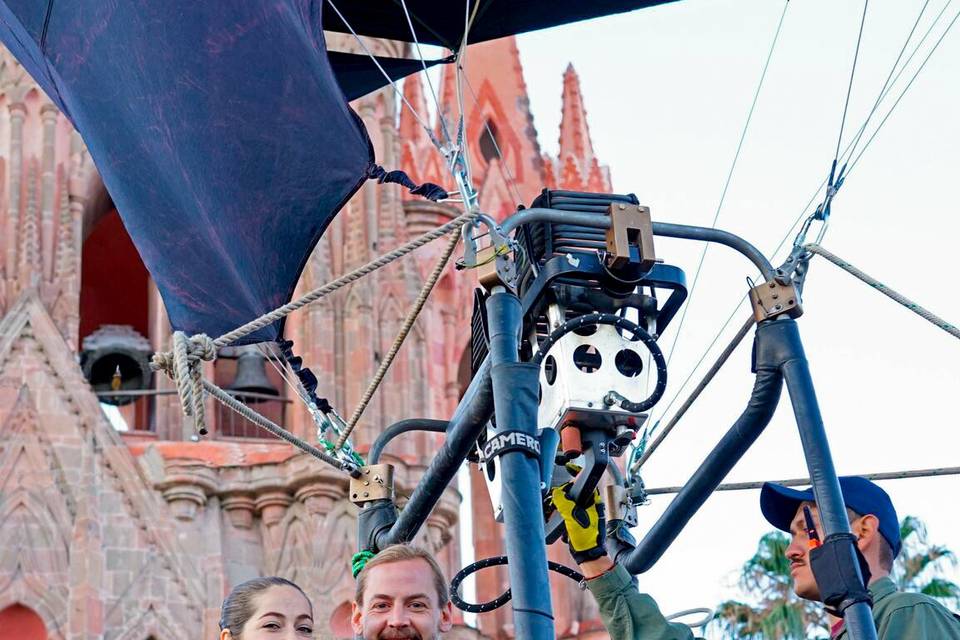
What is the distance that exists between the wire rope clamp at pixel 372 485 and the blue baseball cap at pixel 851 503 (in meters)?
2.35

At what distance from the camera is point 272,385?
1005 inches

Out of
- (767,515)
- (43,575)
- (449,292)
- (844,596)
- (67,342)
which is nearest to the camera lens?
(844,596)

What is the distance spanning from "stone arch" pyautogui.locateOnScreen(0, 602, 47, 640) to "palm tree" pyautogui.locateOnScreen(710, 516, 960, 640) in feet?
37.6

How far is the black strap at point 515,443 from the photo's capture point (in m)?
6.80

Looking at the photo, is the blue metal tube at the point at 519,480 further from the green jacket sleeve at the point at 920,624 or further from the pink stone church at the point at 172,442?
the pink stone church at the point at 172,442

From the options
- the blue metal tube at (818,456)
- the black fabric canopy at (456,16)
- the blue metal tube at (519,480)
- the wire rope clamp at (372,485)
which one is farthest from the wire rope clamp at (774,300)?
the black fabric canopy at (456,16)

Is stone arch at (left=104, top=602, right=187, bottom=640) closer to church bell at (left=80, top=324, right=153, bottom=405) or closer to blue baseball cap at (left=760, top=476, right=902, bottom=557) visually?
A: church bell at (left=80, top=324, right=153, bottom=405)

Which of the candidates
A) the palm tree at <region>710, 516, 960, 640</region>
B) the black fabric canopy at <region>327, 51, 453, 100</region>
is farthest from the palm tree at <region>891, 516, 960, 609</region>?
the black fabric canopy at <region>327, 51, 453, 100</region>

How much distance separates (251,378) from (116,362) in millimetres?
1993

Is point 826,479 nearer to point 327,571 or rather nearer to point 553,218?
point 553,218

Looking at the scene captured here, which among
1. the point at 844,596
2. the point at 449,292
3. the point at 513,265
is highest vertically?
the point at 449,292

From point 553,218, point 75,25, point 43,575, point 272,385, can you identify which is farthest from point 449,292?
point 553,218

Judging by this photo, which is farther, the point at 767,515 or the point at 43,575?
the point at 43,575

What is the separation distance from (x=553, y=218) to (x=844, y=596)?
201 centimetres
